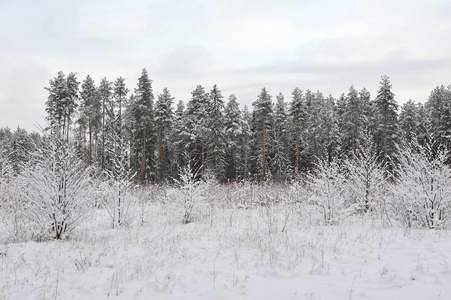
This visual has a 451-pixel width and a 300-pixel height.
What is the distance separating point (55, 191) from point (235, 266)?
19.4 feet

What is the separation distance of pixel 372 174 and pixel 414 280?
8172 mm

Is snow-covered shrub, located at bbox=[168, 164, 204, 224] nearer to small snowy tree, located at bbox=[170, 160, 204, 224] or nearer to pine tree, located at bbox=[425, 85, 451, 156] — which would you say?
small snowy tree, located at bbox=[170, 160, 204, 224]

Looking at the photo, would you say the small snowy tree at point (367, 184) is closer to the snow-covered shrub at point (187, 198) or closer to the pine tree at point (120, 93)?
the snow-covered shrub at point (187, 198)

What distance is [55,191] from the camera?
8.27m

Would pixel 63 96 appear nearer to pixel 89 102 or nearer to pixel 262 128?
pixel 89 102

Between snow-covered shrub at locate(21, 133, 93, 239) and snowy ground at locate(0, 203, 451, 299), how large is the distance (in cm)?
67

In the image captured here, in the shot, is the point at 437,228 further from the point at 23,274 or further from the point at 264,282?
the point at 23,274

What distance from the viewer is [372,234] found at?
8.12 metres

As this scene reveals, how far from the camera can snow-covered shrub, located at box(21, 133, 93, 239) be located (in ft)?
26.9

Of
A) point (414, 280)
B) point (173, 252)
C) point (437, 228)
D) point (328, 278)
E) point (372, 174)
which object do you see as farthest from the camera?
point (372, 174)

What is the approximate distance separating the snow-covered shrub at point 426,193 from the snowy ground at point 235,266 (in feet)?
3.77

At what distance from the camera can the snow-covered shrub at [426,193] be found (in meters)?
8.92

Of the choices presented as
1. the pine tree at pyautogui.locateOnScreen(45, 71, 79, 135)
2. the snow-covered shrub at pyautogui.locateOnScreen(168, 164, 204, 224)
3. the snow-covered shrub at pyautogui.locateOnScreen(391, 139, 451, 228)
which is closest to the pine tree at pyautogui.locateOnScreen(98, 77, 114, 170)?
the pine tree at pyautogui.locateOnScreen(45, 71, 79, 135)

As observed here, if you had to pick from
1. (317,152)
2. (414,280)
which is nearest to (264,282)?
(414,280)
